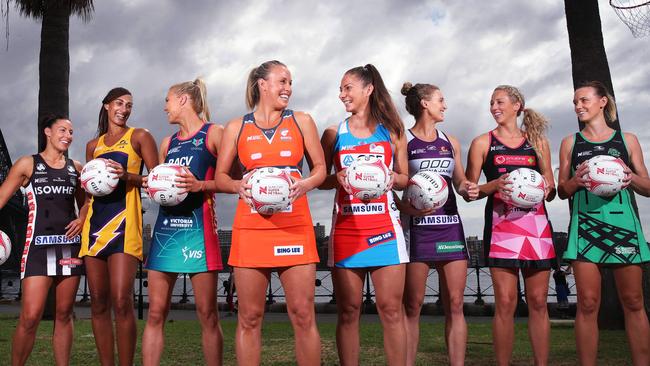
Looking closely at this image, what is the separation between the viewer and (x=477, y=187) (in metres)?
5.10

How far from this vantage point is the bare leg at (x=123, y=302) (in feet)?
16.0

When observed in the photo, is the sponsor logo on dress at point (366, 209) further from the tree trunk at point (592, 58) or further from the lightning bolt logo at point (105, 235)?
the tree trunk at point (592, 58)

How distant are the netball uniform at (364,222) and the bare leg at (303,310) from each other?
1.76ft

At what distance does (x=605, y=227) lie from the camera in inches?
197

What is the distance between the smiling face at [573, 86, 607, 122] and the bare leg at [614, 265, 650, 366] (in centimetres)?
135

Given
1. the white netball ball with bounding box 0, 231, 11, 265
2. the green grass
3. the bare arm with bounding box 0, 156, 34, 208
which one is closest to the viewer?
the white netball ball with bounding box 0, 231, 11, 265

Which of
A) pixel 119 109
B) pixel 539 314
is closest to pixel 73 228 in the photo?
pixel 119 109

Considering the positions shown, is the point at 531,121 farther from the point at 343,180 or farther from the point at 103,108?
the point at 103,108

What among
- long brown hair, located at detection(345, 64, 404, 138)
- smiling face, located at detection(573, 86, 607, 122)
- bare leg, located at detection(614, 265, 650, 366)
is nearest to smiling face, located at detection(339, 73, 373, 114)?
long brown hair, located at detection(345, 64, 404, 138)

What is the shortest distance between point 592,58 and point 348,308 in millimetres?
7850

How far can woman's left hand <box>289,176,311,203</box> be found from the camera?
3.74 metres

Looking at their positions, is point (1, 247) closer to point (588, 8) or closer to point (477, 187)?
point (477, 187)

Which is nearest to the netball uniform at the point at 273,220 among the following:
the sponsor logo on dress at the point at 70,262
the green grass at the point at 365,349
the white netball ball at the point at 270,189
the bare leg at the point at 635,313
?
the white netball ball at the point at 270,189

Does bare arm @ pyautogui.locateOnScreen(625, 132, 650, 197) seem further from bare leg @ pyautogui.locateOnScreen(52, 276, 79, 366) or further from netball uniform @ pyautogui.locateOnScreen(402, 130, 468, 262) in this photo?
bare leg @ pyautogui.locateOnScreen(52, 276, 79, 366)
